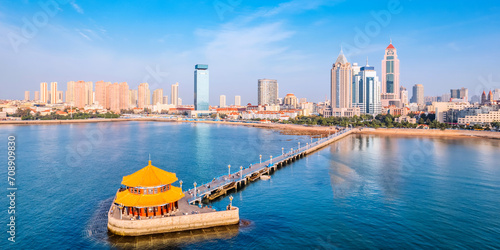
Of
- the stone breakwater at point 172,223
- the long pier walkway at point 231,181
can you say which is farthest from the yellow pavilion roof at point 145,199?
the long pier walkway at point 231,181

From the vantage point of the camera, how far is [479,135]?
86.3 metres

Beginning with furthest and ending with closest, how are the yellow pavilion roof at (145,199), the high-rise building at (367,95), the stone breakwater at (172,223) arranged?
the high-rise building at (367,95) → the yellow pavilion roof at (145,199) → the stone breakwater at (172,223)

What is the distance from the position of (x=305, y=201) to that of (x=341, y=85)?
154 m

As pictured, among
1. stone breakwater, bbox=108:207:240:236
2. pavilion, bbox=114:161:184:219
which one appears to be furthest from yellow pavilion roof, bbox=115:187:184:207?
stone breakwater, bbox=108:207:240:236

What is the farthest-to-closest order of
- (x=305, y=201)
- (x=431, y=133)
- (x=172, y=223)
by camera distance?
1. (x=431, y=133)
2. (x=305, y=201)
3. (x=172, y=223)

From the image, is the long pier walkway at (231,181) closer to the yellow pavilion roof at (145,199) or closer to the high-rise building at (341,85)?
the yellow pavilion roof at (145,199)

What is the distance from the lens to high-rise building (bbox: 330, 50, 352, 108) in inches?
6791

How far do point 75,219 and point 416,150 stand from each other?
56511 mm

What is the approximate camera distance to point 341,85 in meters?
174

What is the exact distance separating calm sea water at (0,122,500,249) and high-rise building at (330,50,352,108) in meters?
123

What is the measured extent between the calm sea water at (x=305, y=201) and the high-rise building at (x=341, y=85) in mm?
123330

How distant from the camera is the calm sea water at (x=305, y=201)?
2095 cm

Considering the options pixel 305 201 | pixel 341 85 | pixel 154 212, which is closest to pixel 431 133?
pixel 305 201

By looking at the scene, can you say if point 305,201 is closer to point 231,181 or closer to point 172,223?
point 231,181
